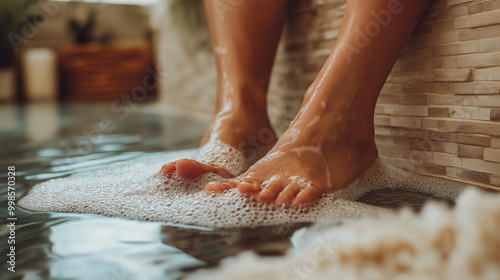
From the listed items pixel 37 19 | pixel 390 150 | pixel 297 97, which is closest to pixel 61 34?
pixel 37 19

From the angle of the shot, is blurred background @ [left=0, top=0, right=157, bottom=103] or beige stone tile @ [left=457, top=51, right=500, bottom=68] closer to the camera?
beige stone tile @ [left=457, top=51, right=500, bottom=68]

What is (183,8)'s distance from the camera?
196cm

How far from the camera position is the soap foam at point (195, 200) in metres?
0.58

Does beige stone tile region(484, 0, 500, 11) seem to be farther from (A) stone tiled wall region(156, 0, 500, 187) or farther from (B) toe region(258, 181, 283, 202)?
(B) toe region(258, 181, 283, 202)

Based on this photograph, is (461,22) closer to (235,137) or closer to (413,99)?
(413,99)

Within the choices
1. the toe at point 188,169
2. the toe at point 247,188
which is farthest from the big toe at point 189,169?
the toe at point 247,188

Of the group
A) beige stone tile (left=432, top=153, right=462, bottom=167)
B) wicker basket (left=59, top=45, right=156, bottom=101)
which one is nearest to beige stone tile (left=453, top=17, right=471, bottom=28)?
beige stone tile (left=432, top=153, right=462, bottom=167)

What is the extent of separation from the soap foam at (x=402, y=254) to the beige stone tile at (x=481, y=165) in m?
0.29

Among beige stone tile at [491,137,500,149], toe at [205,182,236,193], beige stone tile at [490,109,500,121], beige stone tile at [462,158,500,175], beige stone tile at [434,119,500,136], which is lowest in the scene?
toe at [205,182,236,193]

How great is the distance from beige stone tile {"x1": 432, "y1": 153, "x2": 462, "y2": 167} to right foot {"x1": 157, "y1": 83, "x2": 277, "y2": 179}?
34 cm

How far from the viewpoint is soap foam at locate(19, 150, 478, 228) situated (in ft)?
1.90

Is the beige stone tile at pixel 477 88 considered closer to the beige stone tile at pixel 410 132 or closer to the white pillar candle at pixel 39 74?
the beige stone tile at pixel 410 132

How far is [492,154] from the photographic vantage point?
693 millimetres

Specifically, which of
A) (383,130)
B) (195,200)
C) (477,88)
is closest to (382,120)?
(383,130)
